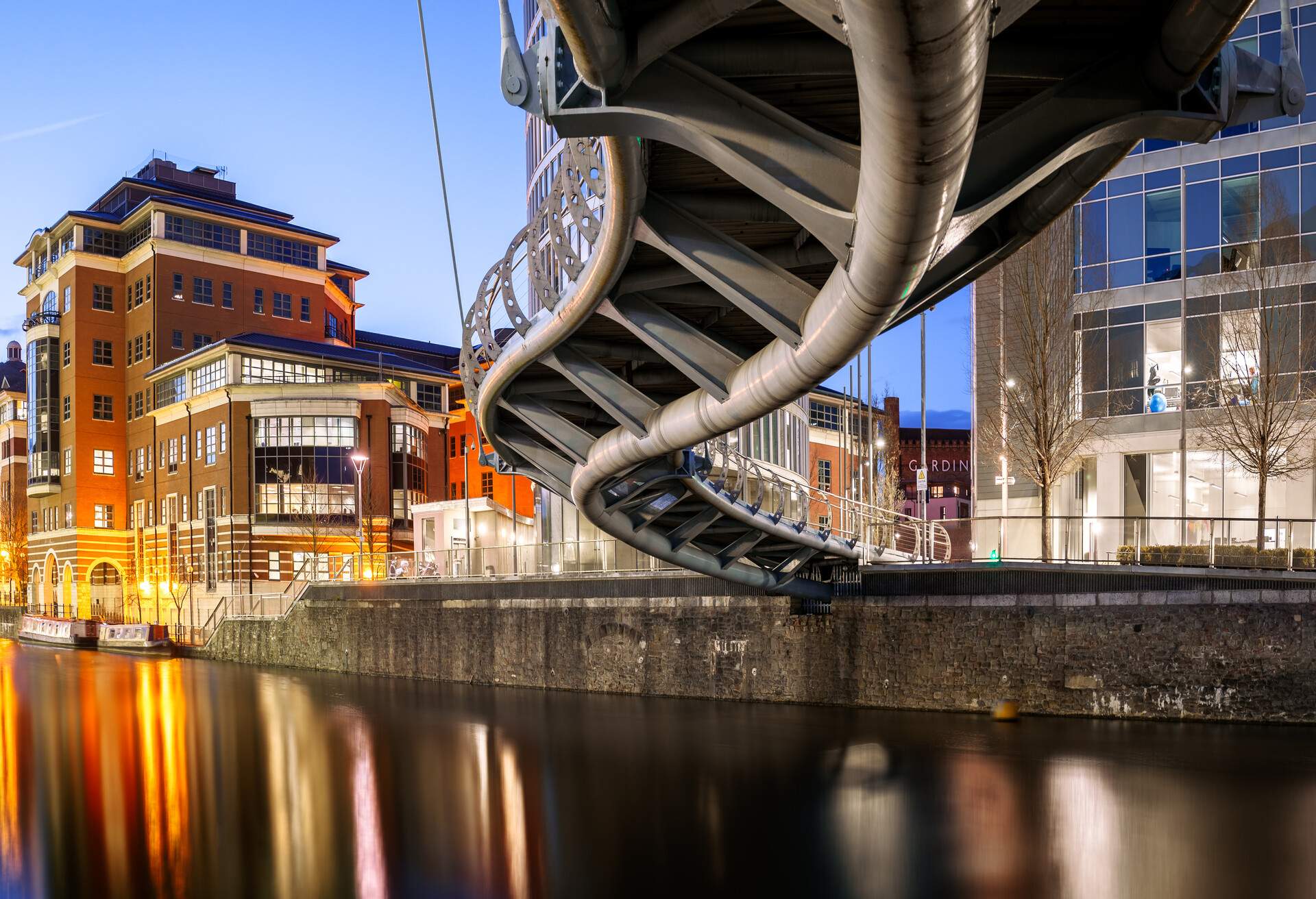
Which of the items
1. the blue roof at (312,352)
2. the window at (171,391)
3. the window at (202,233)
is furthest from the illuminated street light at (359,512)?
the window at (202,233)

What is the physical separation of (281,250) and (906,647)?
6844 centimetres

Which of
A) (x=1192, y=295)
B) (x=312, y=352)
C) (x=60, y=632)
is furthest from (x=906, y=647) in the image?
(x=60, y=632)

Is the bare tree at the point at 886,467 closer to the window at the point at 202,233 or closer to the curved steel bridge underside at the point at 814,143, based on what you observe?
the curved steel bridge underside at the point at 814,143

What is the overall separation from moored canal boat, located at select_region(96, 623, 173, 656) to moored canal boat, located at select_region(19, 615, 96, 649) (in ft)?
4.19

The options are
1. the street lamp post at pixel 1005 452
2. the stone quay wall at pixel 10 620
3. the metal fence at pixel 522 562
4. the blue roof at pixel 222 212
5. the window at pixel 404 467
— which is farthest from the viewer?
the stone quay wall at pixel 10 620

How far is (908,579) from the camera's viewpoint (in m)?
27.0

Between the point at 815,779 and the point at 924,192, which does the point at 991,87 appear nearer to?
the point at 924,192

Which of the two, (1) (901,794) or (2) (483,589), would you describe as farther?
(2) (483,589)

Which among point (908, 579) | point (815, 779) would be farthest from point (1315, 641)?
point (815, 779)

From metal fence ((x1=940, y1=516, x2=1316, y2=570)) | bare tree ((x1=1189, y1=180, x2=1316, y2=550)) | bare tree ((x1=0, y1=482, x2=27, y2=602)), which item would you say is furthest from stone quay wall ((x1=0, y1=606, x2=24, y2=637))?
bare tree ((x1=1189, y1=180, x2=1316, y2=550))

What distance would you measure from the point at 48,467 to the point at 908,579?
76366 millimetres

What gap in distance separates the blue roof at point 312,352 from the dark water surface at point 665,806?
4399 centimetres

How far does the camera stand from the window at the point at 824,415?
92.1m

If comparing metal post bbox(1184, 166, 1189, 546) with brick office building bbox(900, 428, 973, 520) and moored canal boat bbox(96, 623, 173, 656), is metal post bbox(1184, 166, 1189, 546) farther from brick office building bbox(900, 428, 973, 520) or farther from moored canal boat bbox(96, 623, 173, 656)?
brick office building bbox(900, 428, 973, 520)
